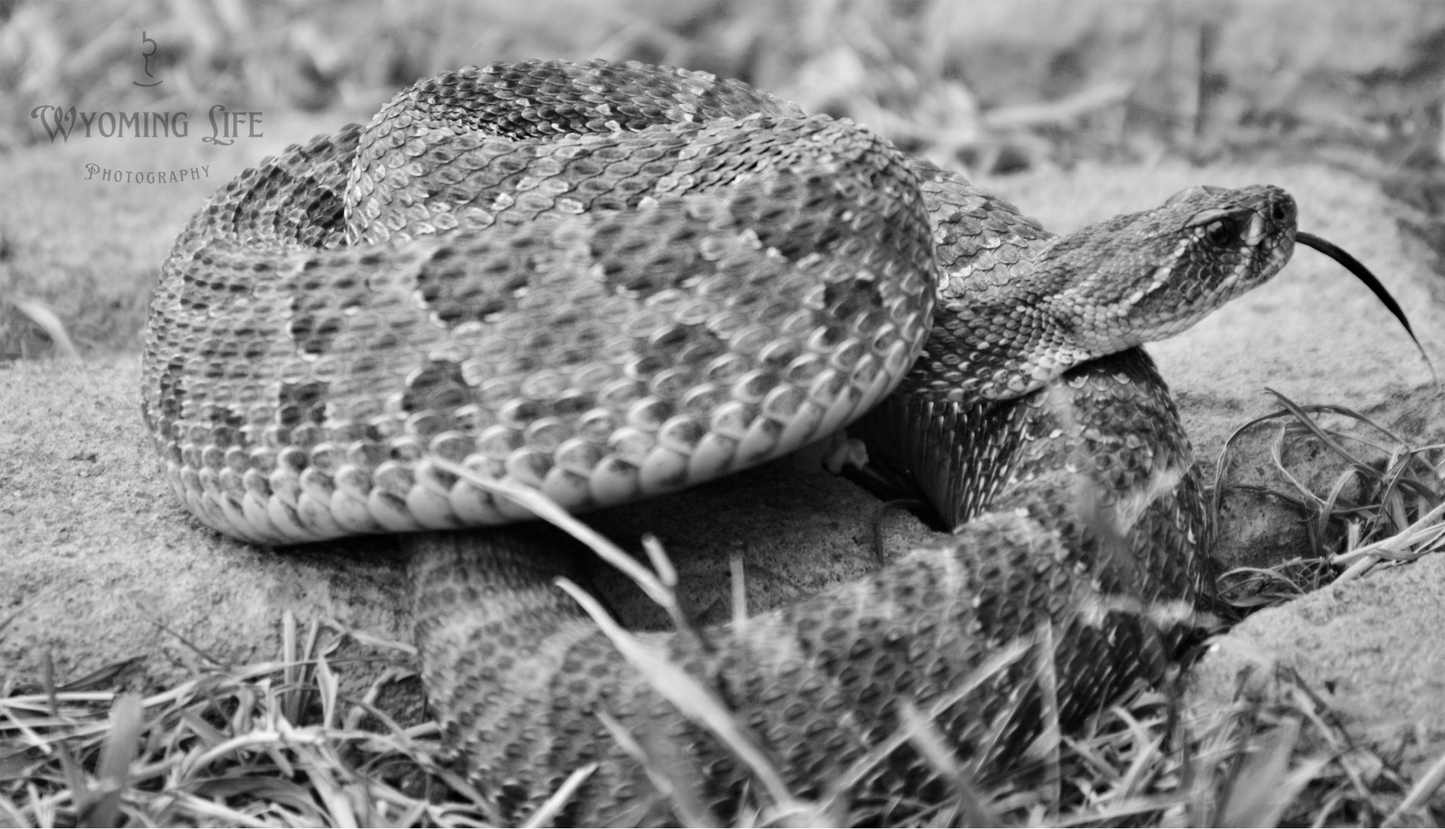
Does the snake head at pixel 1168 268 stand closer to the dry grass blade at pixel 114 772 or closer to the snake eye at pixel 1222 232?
the snake eye at pixel 1222 232

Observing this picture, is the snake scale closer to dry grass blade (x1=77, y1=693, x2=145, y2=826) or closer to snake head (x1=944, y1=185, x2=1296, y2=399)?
snake head (x1=944, y1=185, x2=1296, y2=399)

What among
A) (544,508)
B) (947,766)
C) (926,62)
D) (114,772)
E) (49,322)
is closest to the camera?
(947,766)

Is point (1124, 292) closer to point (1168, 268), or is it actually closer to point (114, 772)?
point (1168, 268)

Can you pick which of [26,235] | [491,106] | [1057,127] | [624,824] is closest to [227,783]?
[624,824]

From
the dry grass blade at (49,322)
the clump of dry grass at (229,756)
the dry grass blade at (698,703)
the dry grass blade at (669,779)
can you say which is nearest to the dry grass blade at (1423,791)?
the dry grass blade at (698,703)

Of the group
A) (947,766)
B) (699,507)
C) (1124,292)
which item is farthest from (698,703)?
(1124,292)

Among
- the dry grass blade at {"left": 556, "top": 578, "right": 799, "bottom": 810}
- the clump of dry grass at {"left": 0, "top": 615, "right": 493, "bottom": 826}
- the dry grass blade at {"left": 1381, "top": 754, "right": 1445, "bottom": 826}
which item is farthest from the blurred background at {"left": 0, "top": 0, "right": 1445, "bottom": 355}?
the dry grass blade at {"left": 556, "top": 578, "right": 799, "bottom": 810}

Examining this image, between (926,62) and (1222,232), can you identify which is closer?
(1222,232)
